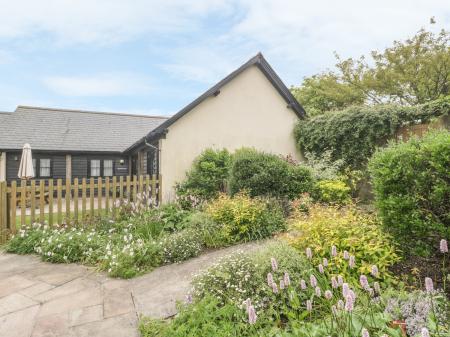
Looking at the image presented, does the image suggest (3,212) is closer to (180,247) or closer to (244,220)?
(180,247)

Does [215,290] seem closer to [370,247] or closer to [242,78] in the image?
[370,247]

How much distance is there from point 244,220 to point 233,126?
660 centimetres

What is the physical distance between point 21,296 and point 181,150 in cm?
724

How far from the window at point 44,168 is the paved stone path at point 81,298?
1317cm

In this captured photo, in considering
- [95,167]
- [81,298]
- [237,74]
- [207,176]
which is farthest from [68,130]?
[81,298]

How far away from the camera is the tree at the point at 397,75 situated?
1484 centimetres

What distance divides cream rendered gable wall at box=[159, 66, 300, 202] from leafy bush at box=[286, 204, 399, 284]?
6.49 meters

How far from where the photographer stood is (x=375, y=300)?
2486mm

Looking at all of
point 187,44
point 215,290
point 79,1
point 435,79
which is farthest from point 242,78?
point 435,79

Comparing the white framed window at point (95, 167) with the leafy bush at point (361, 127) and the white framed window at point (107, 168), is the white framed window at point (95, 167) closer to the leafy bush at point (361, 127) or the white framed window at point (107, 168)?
the white framed window at point (107, 168)

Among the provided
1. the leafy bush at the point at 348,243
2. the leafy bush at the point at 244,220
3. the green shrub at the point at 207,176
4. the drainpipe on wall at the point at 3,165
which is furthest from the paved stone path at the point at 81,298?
the drainpipe on wall at the point at 3,165

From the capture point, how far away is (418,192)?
3291mm

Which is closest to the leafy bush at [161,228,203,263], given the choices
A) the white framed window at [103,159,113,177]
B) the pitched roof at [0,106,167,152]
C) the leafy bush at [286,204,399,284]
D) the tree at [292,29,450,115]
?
the leafy bush at [286,204,399,284]

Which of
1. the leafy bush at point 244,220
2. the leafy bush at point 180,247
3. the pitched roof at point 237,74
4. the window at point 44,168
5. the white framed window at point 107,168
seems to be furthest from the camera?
the white framed window at point 107,168
